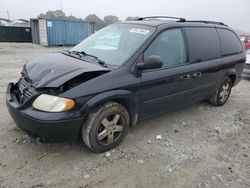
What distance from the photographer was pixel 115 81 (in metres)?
2.96

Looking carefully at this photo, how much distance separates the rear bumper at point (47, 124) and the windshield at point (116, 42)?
1.02 m

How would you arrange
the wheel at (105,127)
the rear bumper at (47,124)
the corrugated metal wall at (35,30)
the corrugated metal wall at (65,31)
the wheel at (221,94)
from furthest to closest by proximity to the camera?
the corrugated metal wall at (35,30)
the corrugated metal wall at (65,31)
the wheel at (221,94)
the wheel at (105,127)
the rear bumper at (47,124)

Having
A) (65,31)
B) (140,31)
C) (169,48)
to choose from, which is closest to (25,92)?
(140,31)

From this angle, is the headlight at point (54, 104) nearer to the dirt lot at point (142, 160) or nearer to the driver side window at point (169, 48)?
the dirt lot at point (142, 160)

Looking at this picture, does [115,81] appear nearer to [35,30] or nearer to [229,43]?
[229,43]

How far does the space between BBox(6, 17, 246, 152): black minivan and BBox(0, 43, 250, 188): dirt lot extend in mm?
311

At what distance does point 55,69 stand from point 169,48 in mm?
1780

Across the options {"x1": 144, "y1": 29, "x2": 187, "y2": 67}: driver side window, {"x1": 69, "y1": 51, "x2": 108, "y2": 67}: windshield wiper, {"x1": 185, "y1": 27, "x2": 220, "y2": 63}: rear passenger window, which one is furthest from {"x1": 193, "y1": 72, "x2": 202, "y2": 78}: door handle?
{"x1": 69, "y1": 51, "x2": 108, "y2": 67}: windshield wiper

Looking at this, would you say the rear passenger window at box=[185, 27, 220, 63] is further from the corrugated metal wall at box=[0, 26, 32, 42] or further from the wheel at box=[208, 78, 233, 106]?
the corrugated metal wall at box=[0, 26, 32, 42]

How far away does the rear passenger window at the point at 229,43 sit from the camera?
4.74 metres

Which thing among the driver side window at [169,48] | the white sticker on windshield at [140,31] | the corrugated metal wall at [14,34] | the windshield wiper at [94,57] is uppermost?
the white sticker on windshield at [140,31]

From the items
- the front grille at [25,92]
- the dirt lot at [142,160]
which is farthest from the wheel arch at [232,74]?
the front grille at [25,92]

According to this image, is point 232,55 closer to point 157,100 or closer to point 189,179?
point 157,100

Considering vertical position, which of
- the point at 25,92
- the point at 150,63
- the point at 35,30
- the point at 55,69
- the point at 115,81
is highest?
the point at 150,63
